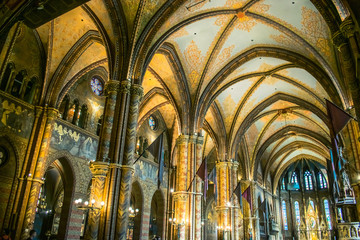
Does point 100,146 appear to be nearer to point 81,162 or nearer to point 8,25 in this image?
point 8,25

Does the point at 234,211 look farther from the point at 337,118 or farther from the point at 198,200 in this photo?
the point at 337,118

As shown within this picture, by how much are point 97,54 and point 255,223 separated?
62.0 feet

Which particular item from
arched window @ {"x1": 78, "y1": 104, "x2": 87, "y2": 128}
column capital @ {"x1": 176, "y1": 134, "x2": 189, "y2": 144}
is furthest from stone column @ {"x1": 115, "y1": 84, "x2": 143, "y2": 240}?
arched window @ {"x1": 78, "y1": 104, "x2": 87, "y2": 128}

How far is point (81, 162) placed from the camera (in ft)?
60.1

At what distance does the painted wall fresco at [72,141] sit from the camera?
55.6ft

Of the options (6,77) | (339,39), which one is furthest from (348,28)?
(6,77)

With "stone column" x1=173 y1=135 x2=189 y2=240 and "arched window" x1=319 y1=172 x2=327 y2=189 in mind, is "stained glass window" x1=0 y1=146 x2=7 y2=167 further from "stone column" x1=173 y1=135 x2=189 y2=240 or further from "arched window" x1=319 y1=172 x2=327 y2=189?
"arched window" x1=319 y1=172 x2=327 y2=189

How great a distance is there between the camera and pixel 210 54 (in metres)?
17.8

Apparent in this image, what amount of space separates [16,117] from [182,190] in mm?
9326

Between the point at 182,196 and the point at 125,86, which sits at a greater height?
the point at 125,86

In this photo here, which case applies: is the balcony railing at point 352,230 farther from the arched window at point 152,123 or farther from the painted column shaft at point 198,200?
the arched window at point 152,123

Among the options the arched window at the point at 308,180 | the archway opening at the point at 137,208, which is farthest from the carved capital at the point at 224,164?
the arched window at the point at 308,180

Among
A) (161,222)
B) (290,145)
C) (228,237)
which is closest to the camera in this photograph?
(228,237)

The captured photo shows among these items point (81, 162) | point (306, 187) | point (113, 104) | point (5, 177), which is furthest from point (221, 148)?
point (306, 187)
